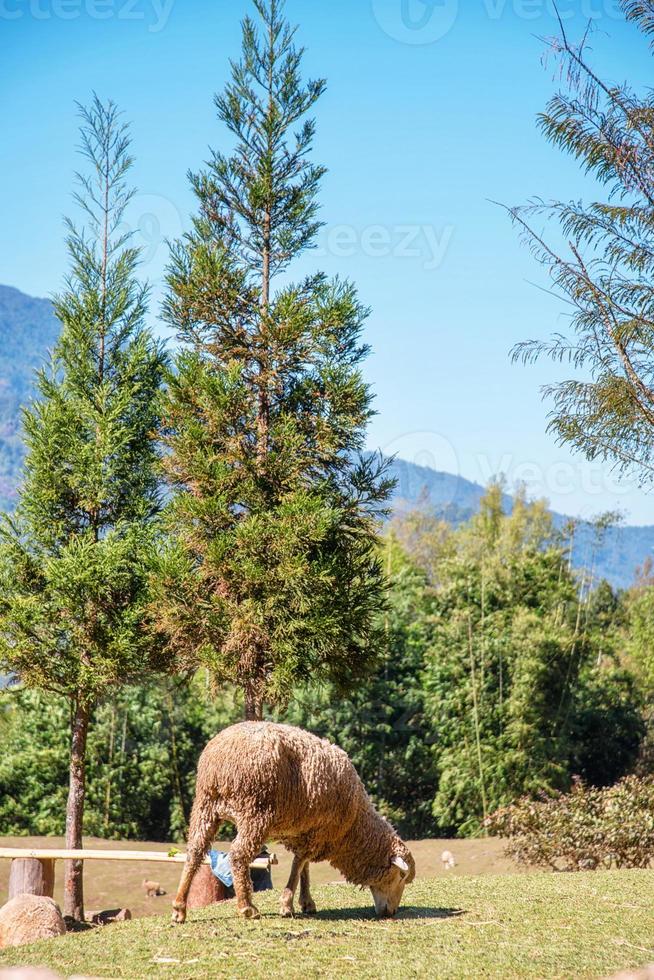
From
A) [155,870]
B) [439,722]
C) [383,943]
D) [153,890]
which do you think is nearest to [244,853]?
[383,943]

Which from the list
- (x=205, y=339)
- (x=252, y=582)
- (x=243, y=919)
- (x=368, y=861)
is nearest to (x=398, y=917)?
(x=368, y=861)

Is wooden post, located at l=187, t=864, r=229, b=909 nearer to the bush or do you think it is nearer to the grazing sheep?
the grazing sheep

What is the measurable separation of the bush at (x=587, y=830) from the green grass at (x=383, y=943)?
465 centimetres

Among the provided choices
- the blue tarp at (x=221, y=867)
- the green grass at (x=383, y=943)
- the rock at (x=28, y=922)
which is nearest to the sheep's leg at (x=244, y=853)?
the green grass at (x=383, y=943)

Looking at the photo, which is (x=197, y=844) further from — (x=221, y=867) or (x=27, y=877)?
(x=27, y=877)

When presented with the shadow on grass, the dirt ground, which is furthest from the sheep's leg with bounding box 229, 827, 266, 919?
the dirt ground

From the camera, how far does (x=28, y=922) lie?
8250mm

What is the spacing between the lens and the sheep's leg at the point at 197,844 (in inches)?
297

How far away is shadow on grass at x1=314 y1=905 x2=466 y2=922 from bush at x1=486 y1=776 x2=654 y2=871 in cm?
582

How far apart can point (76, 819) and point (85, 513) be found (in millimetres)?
3667

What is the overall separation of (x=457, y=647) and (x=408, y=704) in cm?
175

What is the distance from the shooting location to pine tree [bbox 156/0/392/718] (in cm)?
1141

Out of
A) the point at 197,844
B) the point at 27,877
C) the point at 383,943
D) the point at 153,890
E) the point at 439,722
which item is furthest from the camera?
the point at 439,722

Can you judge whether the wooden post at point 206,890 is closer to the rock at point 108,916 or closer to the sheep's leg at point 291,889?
the rock at point 108,916
